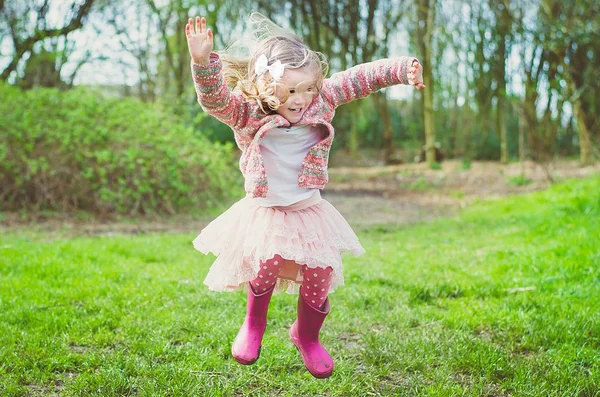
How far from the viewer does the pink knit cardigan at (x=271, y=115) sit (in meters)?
2.50

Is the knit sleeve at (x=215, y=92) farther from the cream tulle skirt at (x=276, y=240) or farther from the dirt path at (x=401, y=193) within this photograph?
the dirt path at (x=401, y=193)

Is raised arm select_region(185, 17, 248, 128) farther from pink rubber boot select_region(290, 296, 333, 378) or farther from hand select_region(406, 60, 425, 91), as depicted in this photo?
pink rubber boot select_region(290, 296, 333, 378)

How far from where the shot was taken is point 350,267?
236 inches

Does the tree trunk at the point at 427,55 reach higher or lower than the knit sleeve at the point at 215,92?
higher

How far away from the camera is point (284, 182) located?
2.72 m

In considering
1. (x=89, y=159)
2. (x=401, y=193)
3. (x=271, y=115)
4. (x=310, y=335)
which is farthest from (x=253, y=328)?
(x=401, y=193)

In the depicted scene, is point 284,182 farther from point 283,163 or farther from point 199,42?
point 199,42

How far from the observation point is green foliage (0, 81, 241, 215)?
898cm

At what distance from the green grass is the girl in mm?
550

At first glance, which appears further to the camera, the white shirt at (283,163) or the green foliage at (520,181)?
the green foliage at (520,181)

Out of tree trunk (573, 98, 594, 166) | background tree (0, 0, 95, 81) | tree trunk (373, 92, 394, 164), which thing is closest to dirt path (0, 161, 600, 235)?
tree trunk (573, 98, 594, 166)

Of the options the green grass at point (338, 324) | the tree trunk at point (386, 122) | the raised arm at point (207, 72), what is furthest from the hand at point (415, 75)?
the tree trunk at point (386, 122)

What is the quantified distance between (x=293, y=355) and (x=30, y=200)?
23.1 feet

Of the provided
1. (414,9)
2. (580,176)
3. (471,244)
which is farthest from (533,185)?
(414,9)
